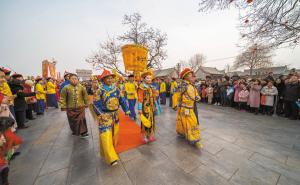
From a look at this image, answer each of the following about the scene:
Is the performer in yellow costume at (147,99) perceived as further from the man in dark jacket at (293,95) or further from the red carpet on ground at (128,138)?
the man in dark jacket at (293,95)

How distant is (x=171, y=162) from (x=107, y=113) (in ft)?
5.12

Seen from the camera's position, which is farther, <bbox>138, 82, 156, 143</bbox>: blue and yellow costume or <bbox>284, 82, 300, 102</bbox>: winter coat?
<bbox>284, 82, 300, 102</bbox>: winter coat

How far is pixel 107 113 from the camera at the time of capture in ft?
7.36

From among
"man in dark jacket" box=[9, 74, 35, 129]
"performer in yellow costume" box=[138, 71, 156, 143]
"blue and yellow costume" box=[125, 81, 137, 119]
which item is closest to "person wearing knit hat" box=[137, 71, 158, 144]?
"performer in yellow costume" box=[138, 71, 156, 143]

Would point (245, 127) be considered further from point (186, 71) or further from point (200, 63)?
point (200, 63)

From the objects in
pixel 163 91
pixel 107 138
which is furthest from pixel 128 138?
pixel 163 91

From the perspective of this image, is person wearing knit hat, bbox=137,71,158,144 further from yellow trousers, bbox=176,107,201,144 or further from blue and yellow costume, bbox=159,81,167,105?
blue and yellow costume, bbox=159,81,167,105

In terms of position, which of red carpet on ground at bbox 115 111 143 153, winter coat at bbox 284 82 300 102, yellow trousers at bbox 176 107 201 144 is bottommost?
red carpet on ground at bbox 115 111 143 153

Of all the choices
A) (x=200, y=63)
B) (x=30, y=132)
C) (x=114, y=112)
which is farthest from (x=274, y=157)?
(x=200, y=63)

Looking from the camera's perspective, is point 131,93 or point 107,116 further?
point 131,93

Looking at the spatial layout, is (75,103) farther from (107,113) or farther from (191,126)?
(191,126)

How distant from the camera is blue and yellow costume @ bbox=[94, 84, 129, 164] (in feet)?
6.97

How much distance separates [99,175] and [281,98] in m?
7.84

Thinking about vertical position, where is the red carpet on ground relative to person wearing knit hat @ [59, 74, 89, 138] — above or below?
below
